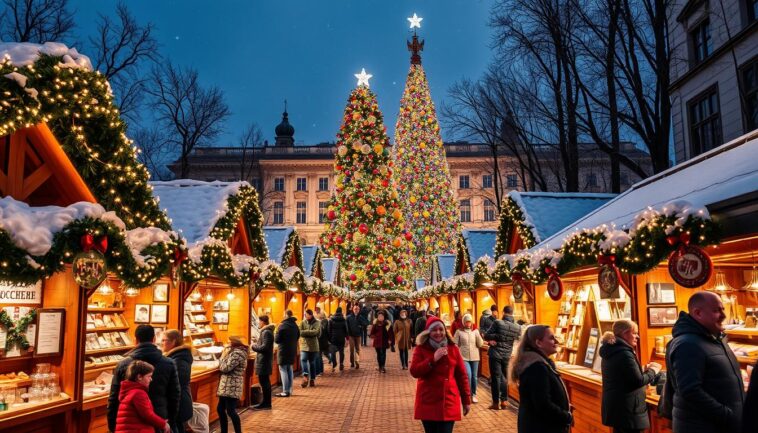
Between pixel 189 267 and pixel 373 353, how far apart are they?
17.3 metres

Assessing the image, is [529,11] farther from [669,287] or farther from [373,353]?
[373,353]

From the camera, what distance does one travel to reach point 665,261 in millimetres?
8047

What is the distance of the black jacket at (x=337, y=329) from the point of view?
18734mm

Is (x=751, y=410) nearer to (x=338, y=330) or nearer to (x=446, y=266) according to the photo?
(x=338, y=330)

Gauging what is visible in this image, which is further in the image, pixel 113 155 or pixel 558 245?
pixel 558 245

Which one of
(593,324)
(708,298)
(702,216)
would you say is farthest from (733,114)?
(708,298)

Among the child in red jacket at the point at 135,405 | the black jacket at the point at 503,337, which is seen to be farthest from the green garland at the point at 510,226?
the child in red jacket at the point at 135,405

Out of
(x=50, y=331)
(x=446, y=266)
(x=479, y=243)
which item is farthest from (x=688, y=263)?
(x=446, y=266)

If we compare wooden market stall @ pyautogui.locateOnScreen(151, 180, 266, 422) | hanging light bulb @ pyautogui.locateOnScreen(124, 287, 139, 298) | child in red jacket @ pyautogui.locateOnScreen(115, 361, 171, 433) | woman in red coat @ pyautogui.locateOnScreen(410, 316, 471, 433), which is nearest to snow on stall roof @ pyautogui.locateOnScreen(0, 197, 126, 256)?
child in red jacket @ pyautogui.locateOnScreen(115, 361, 171, 433)

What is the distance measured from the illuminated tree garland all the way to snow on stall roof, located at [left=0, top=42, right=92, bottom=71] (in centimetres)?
3434

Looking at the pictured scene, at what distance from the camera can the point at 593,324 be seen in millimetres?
10906

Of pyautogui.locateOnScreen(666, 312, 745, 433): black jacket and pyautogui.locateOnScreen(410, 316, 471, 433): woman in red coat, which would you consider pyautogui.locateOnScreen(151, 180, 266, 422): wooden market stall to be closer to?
pyautogui.locateOnScreen(410, 316, 471, 433): woman in red coat

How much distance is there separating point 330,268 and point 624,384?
27750mm

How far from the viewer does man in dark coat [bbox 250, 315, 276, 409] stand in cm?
1189
